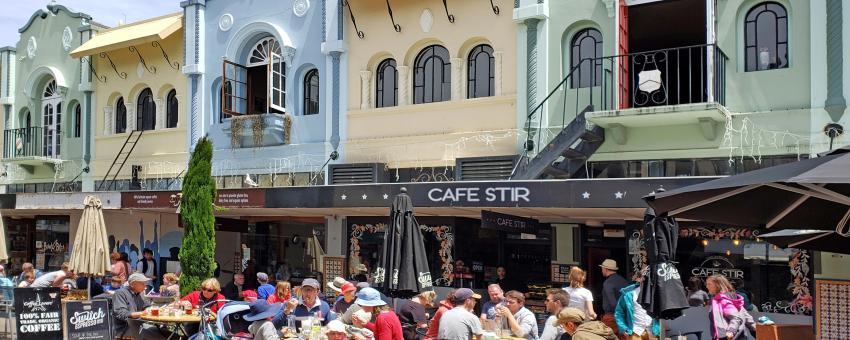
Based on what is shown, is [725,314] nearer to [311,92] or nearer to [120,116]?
[311,92]

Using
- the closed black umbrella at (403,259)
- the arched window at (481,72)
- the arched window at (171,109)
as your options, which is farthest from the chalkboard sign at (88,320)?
the arched window at (171,109)

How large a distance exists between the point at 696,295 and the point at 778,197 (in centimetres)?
515

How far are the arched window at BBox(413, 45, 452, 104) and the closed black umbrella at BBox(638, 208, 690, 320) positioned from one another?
9149 mm

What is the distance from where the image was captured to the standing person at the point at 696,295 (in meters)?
12.1

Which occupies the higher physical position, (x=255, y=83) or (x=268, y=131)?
(x=255, y=83)

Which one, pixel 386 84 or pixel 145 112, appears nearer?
pixel 386 84

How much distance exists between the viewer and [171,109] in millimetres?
22266

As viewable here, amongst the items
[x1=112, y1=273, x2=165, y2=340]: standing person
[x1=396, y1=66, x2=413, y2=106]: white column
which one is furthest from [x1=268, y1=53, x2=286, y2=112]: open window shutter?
[x1=112, y1=273, x2=165, y2=340]: standing person

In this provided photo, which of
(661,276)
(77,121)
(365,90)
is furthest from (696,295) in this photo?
(77,121)

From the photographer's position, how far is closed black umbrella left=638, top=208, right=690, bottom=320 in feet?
27.6

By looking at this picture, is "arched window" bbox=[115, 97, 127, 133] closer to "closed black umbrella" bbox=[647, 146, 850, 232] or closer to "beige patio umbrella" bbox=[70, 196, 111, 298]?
"beige patio umbrella" bbox=[70, 196, 111, 298]

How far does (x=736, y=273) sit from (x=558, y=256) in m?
3.53

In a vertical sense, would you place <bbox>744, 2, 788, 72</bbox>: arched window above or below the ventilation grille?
above

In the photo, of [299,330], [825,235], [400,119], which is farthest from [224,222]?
[825,235]
